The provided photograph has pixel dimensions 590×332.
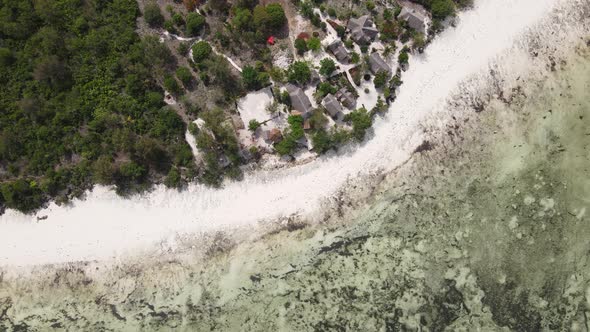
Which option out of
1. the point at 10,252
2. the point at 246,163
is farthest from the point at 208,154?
the point at 10,252

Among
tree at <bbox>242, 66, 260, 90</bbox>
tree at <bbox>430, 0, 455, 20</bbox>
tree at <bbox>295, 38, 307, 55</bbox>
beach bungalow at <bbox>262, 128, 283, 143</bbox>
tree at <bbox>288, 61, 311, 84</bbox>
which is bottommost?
beach bungalow at <bbox>262, 128, 283, 143</bbox>

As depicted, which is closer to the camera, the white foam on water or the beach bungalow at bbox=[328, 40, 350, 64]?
the white foam on water

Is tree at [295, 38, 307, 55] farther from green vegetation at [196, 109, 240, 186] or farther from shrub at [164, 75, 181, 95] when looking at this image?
shrub at [164, 75, 181, 95]

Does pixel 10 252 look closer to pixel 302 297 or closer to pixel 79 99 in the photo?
pixel 79 99

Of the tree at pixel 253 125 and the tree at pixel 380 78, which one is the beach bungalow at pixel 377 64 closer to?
the tree at pixel 380 78

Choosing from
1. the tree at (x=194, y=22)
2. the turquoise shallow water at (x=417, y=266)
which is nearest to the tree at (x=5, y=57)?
the tree at (x=194, y=22)

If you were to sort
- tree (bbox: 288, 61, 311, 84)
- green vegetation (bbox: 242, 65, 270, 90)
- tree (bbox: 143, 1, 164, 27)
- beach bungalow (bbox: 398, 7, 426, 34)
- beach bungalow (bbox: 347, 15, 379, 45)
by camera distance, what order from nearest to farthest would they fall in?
green vegetation (bbox: 242, 65, 270, 90) → tree (bbox: 288, 61, 311, 84) → tree (bbox: 143, 1, 164, 27) → beach bungalow (bbox: 347, 15, 379, 45) → beach bungalow (bbox: 398, 7, 426, 34)

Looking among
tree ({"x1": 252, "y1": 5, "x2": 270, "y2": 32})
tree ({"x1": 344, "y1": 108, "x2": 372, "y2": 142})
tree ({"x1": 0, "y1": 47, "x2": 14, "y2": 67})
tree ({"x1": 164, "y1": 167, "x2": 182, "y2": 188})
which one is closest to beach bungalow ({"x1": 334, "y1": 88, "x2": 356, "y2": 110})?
tree ({"x1": 344, "y1": 108, "x2": 372, "y2": 142})
